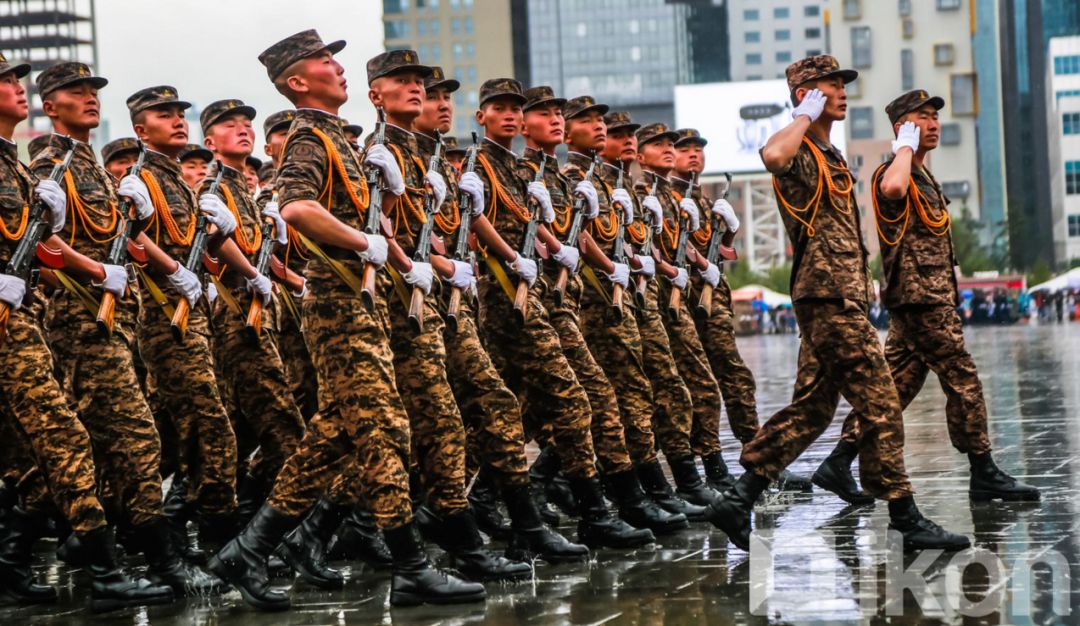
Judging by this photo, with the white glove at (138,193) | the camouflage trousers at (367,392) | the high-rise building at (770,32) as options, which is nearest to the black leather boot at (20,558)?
the white glove at (138,193)

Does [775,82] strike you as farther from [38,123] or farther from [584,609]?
[584,609]

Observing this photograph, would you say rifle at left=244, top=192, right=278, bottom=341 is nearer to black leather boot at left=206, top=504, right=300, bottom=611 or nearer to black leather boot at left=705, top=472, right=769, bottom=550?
black leather boot at left=206, top=504, right=300, bottom=611

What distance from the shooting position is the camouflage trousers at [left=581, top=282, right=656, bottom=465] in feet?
26.6

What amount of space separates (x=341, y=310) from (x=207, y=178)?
2501mm

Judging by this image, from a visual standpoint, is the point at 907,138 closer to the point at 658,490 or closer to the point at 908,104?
the point at 908,104

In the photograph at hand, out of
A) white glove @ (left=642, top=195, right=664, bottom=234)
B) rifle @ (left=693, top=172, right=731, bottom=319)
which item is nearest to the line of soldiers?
white glove @ (left=642, top=195, right=664, bottom=234)

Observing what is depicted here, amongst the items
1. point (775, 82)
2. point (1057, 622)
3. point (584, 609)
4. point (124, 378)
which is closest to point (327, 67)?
point (124, 378)

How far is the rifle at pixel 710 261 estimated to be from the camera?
9.81 meters

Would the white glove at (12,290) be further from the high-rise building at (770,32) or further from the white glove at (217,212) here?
the high-rise building at (770,32)

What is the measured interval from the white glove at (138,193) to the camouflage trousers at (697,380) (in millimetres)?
3361

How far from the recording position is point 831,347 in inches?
273

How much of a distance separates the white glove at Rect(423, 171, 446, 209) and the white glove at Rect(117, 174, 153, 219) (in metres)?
1.32

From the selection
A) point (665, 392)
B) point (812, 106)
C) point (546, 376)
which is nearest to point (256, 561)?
point (546, 376)

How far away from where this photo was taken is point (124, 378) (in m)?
6.69
